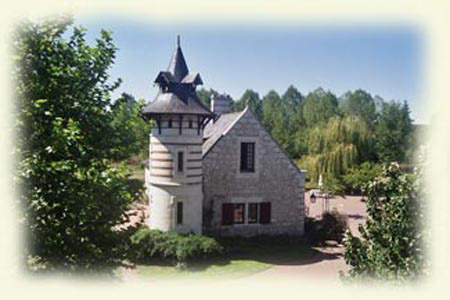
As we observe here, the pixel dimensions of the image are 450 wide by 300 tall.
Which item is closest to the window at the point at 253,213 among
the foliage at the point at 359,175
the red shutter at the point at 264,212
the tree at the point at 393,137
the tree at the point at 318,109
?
the red shutter at the point at 264,212

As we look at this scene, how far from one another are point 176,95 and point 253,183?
5955 mm

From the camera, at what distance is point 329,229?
64.4 feet

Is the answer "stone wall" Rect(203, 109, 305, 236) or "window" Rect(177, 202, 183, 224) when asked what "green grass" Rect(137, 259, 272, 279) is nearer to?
"window" Rect(177, 202, 183, 224)

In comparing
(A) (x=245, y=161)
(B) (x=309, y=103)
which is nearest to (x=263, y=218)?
(A) (x=245, y=161)

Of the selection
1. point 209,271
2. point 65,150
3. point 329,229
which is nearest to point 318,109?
point 329,229

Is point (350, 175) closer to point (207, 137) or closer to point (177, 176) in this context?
point (207, 137)

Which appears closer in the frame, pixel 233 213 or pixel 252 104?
pixel 233 213

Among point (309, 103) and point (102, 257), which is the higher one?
point (309, 103)

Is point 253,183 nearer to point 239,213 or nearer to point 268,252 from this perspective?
point 239,213

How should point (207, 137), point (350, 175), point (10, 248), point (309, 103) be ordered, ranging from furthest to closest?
1. point (309, 103)
2. point (350, 175)
3. point (207, 137)
4. point (10, 248)

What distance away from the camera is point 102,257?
22.0 feet

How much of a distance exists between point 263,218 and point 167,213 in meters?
5.18

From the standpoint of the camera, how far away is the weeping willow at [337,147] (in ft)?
108

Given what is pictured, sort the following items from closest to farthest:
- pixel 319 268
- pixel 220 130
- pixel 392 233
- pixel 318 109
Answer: pixel 392 233 → pixel 319 268 → pixel 220 130 → pixel 318 109
